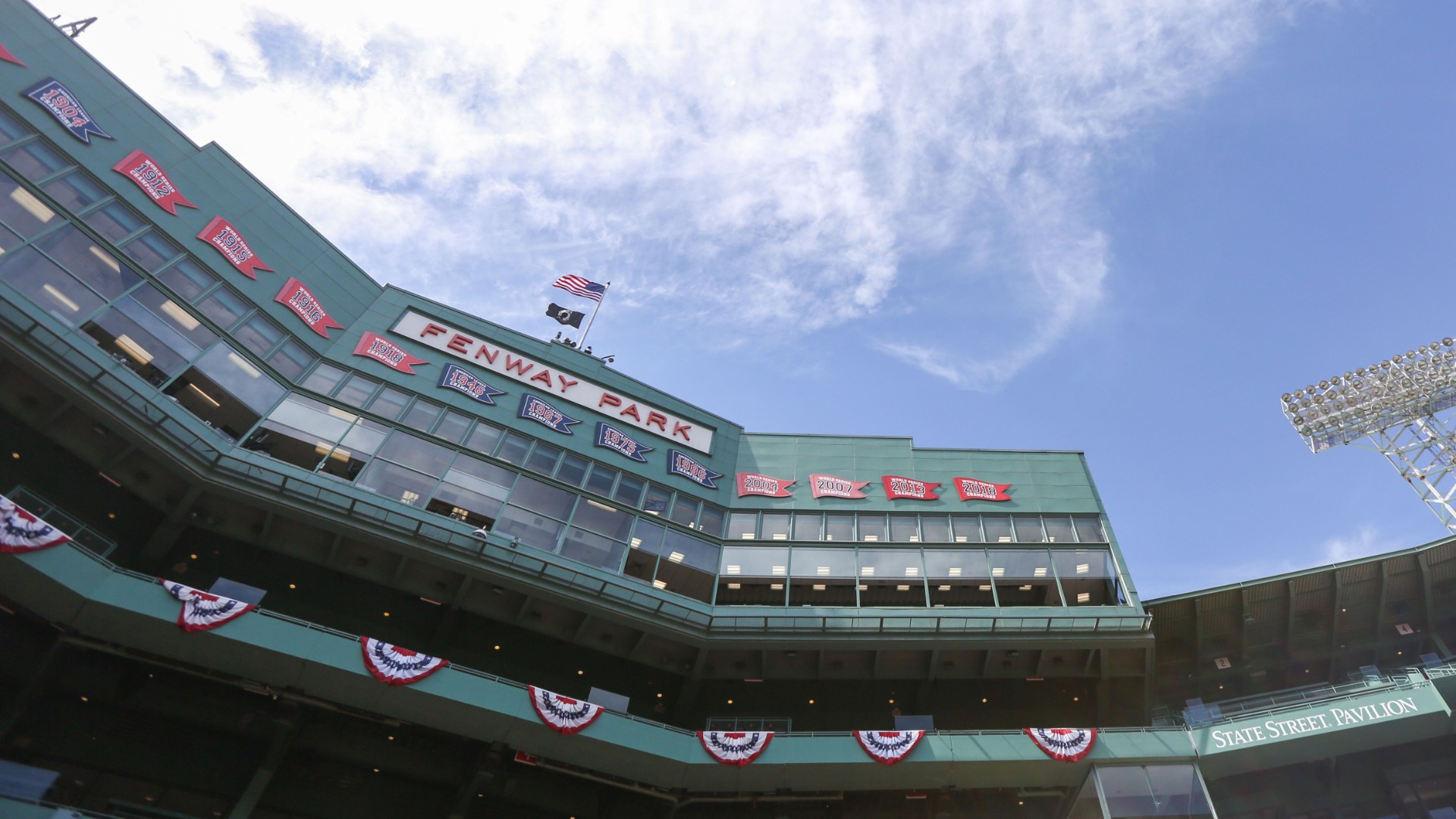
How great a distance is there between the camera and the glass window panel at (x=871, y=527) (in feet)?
91.3

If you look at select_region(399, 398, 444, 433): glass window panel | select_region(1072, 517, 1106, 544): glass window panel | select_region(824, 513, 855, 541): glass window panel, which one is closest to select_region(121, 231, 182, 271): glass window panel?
select_region(399, 398, 444, 433): glass window panel

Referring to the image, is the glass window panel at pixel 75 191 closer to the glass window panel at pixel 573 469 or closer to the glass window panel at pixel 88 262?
the glass window panel at pixel 88 262

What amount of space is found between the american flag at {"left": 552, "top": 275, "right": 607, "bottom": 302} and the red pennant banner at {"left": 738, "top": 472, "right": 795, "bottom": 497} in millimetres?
9914

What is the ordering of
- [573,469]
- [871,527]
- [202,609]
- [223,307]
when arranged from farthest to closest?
[871,527] → [573,469] → [223,307] → [202,609]

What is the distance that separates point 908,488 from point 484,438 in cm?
1558

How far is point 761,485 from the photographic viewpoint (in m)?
29.5

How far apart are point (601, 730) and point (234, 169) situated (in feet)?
70.2

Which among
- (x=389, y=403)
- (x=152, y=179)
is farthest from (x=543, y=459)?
(x=152, y=179)

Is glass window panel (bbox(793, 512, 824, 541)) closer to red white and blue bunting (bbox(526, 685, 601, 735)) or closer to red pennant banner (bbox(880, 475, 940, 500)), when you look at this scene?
red pennant banner (bbox(880, 475, 940, 500))

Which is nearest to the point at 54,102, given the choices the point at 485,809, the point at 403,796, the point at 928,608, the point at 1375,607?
the point at 403,796

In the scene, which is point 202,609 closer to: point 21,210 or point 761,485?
point 21,210

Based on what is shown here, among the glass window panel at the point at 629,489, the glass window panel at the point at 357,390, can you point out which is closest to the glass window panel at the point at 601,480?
the glass window panel at the point at 629,489

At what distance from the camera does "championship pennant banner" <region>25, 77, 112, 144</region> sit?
21.3 meters

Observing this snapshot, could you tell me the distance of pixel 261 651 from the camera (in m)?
18.7
